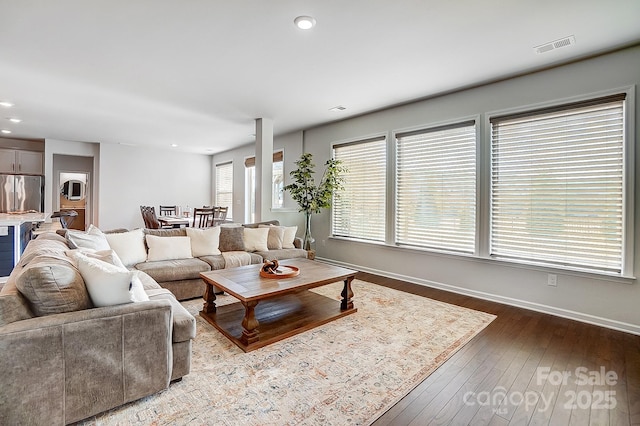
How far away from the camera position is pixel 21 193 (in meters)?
7.00

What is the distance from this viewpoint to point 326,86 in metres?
3.94

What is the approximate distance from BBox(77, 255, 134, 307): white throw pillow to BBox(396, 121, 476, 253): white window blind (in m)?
3.78

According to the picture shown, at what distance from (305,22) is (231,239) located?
9.72 feet

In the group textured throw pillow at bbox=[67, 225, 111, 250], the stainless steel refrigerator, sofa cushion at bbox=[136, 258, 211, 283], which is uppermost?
the stainless steel refrigerator

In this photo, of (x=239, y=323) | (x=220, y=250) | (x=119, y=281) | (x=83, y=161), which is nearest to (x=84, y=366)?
(x=119, y=281)

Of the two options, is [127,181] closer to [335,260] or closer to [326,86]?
[335,260]

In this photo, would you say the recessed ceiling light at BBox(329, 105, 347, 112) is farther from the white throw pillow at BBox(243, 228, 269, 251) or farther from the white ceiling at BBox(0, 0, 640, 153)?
the white throw pillow at BBox(243, 228, 269, 251)

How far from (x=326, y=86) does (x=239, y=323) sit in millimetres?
3039

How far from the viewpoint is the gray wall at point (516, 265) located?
293 centimetres

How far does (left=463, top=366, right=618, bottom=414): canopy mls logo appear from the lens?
1.86 meters

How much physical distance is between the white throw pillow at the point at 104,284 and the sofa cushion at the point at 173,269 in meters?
1.58

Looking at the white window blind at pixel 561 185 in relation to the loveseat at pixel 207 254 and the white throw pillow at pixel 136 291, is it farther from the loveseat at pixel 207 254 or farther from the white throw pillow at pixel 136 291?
the white throw pillow at pixel 136 291

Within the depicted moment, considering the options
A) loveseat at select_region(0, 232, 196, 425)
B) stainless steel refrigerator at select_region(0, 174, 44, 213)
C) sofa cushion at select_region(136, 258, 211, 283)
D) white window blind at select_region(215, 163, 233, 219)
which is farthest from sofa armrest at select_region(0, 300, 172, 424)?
stainless steel refrigerator at select_region(0, 174, 44, 213)

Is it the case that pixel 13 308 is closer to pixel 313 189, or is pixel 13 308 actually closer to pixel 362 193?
pixel 313 189
